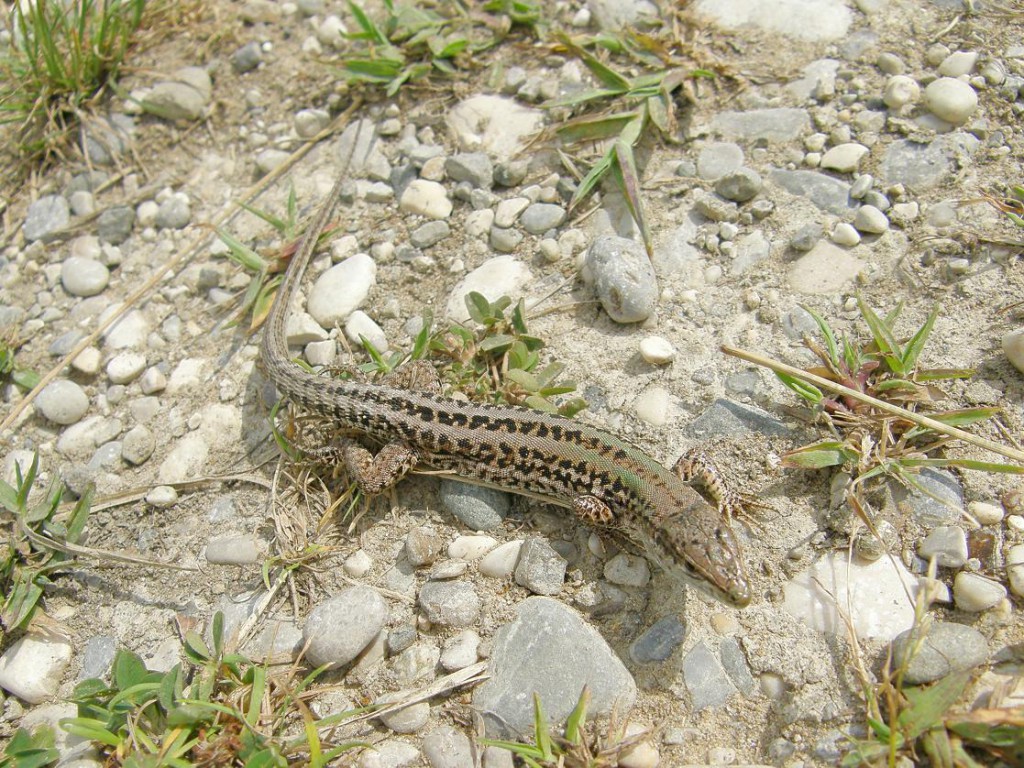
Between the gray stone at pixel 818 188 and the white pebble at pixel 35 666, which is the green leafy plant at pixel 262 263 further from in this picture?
the gray stone at pixel 818 188

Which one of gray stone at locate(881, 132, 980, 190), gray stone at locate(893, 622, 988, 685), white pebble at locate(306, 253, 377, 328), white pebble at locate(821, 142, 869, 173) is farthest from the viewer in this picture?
white pebble at locate(306, 253, 377, 328)

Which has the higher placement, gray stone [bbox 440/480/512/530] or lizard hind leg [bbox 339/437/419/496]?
lizard hind leg [bbox 339/437/419/496]

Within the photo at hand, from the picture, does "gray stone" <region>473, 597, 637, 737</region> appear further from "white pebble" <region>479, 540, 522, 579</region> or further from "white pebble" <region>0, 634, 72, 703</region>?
"white pebble" <region>0, 634, 72, 703</region>

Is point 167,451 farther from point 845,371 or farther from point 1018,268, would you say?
point 1018,268

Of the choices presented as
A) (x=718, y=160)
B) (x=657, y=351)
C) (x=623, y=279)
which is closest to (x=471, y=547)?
(x=657, y=351)

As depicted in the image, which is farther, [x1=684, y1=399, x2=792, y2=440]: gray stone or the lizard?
[x1=684, y1=399, x2=792, y2=440]: gray stone

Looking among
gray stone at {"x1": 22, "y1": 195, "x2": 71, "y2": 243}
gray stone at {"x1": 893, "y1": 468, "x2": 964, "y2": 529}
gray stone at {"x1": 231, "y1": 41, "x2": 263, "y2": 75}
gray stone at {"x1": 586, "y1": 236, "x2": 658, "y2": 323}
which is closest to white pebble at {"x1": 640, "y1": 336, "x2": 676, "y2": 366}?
gray stone at {"x1": 586, "y1": 236, "x2": 658, "y2": 323}

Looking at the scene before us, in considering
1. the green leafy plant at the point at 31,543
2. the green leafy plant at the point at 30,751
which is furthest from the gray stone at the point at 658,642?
the green leafy plant at the point at 31,543
